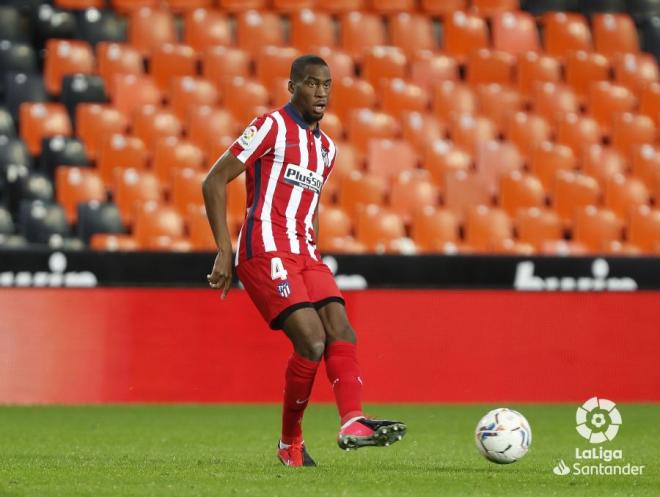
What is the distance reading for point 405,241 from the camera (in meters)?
11.8

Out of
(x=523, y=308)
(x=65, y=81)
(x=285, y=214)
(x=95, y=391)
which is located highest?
(x=65, y=81)

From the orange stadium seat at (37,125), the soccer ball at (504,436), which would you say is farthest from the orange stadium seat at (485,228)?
the soccer ball at (504,436)

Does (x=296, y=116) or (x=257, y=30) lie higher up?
(x=257, y=30)

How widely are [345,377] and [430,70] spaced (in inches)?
329

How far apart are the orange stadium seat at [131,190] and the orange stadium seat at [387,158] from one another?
2.08 m

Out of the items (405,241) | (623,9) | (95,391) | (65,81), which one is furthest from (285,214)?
(623,9)

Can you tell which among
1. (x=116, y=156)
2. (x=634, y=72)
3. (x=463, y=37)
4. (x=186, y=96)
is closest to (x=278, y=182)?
(x=116, y=156)

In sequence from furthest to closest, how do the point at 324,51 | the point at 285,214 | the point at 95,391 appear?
the point at 324,51 < the point at 95,391 < the point at 285,214

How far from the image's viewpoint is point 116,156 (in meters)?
12.4

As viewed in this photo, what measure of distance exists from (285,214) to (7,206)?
6.20 meters

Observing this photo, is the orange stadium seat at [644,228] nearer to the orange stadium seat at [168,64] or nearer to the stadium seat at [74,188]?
the orange stadium seat at [168,64]

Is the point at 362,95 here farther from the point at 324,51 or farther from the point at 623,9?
the point at 623,9

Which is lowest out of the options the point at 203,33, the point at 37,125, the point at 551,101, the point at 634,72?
the point at 37,125

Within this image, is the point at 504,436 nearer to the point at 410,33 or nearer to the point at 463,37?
the point at 410,33
